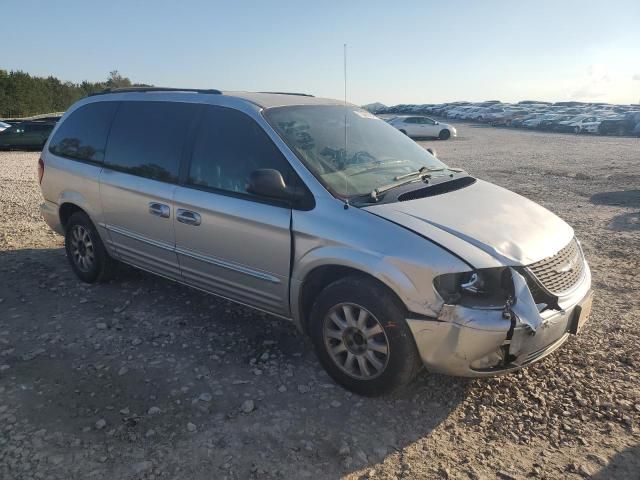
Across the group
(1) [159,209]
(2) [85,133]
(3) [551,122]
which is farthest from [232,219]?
(3) [551,122]

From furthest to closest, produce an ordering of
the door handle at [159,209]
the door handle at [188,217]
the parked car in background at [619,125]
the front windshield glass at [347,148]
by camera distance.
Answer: the parked car in background at [619,125], the door handle at [159,209], the door handle at [188,217], the front windshield glass at [347,148]

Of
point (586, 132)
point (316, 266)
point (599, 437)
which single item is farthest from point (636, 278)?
point (586, 132)

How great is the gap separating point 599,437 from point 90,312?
13.0 ft

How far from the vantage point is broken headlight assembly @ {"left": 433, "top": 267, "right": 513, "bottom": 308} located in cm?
292

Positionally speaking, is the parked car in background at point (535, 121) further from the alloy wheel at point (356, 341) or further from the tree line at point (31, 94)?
the alloy wheel at point (356, 341)

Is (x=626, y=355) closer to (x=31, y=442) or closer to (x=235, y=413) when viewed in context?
(x=235, y=413)

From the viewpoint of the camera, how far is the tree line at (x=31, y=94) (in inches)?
1476

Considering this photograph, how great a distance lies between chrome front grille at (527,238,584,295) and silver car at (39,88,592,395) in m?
0.01

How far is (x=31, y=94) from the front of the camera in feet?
128

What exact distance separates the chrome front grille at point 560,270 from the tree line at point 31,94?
37393mm

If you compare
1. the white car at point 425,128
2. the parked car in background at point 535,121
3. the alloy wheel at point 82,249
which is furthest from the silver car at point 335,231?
the parked car in background at point 535,121

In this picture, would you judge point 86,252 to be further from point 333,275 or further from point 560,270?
point 560,270

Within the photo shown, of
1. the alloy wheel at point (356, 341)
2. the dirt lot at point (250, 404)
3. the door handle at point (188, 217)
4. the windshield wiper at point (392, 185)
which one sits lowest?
the dirt lot at point (250, 404)

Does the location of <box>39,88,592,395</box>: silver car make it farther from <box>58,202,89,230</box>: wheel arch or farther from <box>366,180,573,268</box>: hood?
<box>58,202,89,230</box>: wheel arch
